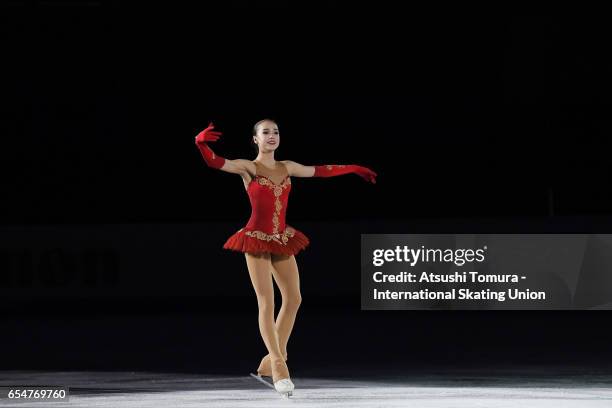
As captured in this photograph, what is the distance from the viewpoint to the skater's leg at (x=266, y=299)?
7.45 meters

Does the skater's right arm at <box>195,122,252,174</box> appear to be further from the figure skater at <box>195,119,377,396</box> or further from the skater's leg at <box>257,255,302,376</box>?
the skater's leg at <box>257,255,302,376</box>

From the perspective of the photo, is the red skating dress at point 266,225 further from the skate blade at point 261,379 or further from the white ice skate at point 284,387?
the skate blade at point 261,379

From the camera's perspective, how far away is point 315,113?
22156mm

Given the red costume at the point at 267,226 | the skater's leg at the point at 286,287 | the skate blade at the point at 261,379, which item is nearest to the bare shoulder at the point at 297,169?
the red costume at the point at 267,226

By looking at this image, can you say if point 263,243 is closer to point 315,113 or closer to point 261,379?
point 261,379

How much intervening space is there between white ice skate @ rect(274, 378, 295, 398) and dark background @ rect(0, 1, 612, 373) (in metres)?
9.29

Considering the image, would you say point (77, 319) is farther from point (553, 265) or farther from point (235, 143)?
point (235, 143)

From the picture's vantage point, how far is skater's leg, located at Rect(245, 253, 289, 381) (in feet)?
24.4

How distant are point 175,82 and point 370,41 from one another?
10.9 feet

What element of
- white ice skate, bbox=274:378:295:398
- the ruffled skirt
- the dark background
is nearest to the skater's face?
the ruffled skirt

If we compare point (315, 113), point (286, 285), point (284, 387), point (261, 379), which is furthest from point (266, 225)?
point (315, 113)

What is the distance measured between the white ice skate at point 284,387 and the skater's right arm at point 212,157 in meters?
1.15

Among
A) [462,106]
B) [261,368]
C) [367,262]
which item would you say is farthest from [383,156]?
[261,368]

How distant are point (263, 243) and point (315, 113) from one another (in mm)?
14868
